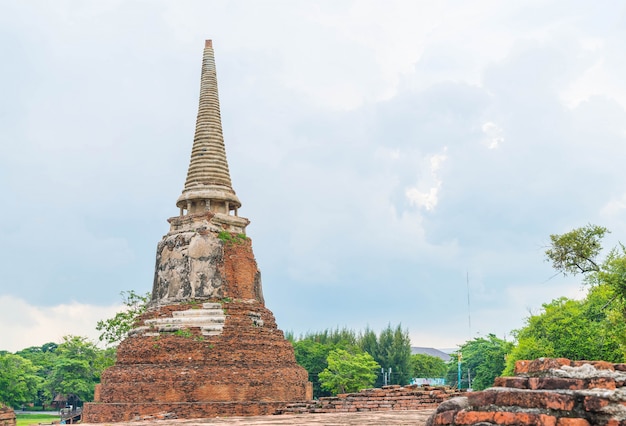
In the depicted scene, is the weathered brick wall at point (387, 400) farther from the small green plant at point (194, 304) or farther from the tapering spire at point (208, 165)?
the tapering spire at point (208, 165)

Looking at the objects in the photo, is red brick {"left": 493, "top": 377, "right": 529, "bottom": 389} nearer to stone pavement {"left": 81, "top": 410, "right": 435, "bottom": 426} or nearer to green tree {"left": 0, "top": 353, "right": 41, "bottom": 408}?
stone pavement {"left": 81, "top": 410, "right": 435, "bottom": 426}

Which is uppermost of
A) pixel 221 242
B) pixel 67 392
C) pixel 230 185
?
pixel 230 185

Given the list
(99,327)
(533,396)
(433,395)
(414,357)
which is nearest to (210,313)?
(433,395)

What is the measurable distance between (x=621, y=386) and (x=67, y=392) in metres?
54.9

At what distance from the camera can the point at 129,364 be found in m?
23.3

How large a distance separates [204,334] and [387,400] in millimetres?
8117

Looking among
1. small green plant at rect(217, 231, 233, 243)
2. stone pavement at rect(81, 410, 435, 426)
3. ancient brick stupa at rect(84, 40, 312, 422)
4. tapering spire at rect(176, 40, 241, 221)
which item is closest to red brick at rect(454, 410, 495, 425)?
stone pavement at rect(81, 410, 435, 426)

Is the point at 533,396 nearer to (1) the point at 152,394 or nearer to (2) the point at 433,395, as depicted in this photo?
(2) the point at 433,395

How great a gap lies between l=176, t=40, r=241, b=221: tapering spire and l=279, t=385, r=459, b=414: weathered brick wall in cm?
1082

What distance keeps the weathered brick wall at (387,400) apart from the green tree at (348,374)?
915 inches

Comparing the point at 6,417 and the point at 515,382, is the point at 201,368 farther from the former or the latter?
the point at 515,382

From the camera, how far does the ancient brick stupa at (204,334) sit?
21.9 metres

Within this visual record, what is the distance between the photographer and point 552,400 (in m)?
4.58

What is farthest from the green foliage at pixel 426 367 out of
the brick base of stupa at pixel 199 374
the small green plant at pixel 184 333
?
the small green plant at pixel 184 333
